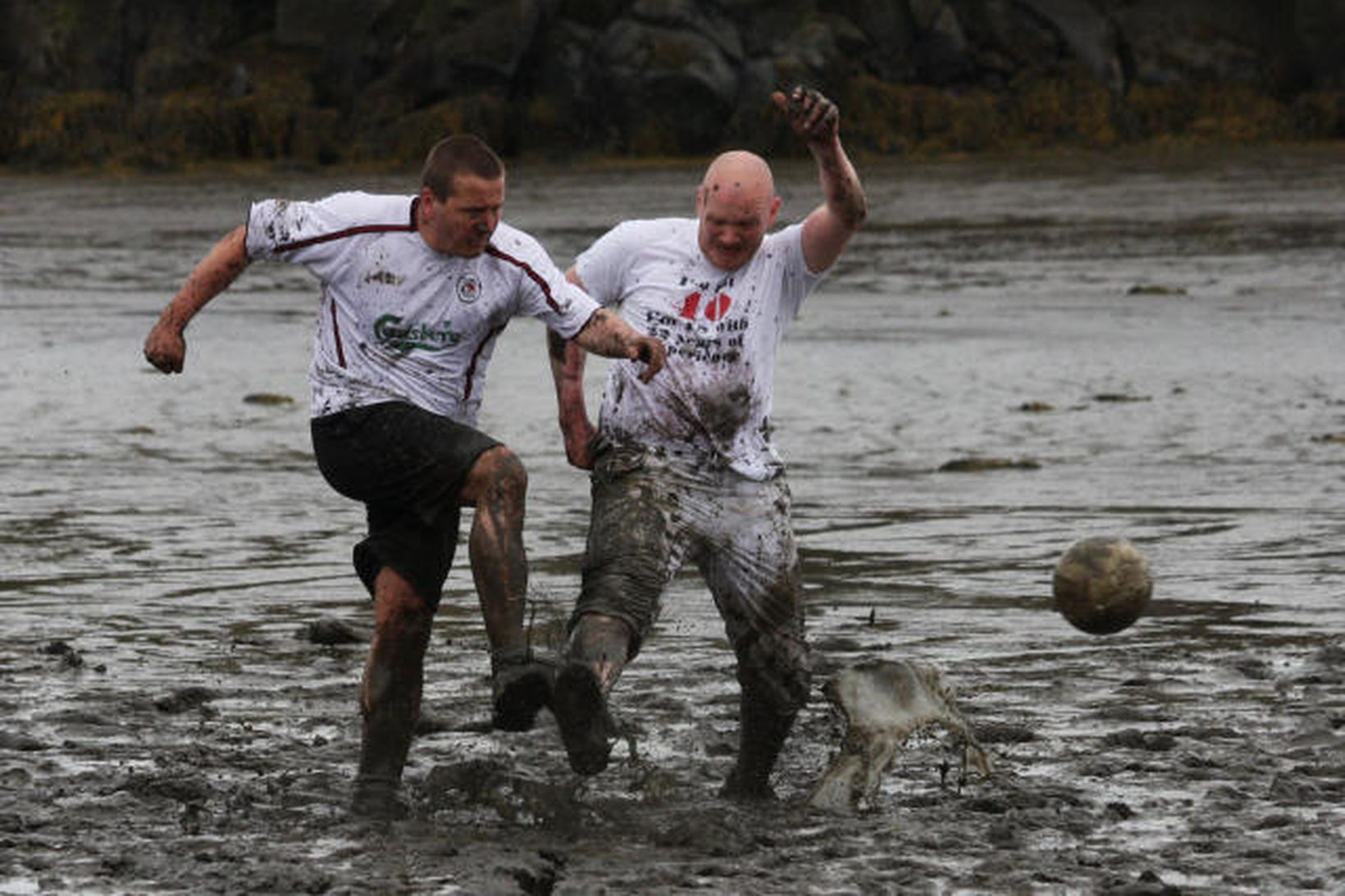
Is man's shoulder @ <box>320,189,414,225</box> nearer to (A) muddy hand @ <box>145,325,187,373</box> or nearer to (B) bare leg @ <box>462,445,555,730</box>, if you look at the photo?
(A) muddy hand @ <box>145,325,187,373</box>

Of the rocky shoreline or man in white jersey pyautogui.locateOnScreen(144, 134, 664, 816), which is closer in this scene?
man in white jersey pyautogui.locateOnScreen(144, 134, 664, 816)

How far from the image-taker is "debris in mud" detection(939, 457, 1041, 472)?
600 inches

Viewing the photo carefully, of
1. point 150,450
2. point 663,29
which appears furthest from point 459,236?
point 663,29

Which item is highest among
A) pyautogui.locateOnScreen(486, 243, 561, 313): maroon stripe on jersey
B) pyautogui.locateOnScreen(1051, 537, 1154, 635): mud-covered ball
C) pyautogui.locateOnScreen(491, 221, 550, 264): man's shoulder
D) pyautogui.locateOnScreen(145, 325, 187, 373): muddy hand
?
pyautogui.locateOnScreen(491, 221, 550, 264): man's shoulder

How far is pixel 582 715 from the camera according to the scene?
7.25 meters

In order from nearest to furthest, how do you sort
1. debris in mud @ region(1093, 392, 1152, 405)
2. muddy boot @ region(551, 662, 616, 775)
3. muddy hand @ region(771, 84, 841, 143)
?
muddy boot @ region(551, 662, 616, 775), muddy hand @ region(771, 84, 841, 143), debris in mud @ region(1093, 392, 1152, 405)

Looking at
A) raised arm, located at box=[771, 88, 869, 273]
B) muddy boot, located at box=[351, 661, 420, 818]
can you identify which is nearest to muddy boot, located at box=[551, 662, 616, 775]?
muddy boot, located at box=[351, 661, 420, 818]

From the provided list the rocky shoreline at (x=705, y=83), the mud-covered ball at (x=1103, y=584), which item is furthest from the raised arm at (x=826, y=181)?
the rocky shoreline at (x=705, y=83)

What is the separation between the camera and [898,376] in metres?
19.1

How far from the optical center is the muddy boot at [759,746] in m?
8.01

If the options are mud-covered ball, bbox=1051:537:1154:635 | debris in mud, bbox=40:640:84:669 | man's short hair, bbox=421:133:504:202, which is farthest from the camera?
debris in mud, bbox=40:640:84:669

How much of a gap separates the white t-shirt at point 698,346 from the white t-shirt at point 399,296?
0.29m

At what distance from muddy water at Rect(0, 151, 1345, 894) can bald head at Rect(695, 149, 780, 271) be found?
139 centimetres

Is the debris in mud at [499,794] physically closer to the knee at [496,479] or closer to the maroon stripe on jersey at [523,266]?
the knee at [496,479]
